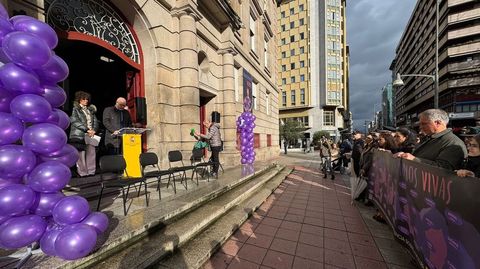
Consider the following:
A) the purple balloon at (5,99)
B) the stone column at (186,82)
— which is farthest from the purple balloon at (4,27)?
the stone column at (186,82)

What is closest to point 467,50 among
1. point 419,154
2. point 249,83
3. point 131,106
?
point 249,83

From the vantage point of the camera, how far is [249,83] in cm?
1249

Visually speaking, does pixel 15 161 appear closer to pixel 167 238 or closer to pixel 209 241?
pixel 167 238

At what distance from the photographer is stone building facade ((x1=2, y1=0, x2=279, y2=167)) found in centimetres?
505

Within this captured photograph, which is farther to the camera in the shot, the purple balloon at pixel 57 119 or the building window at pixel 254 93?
the building window at pixel 254 93

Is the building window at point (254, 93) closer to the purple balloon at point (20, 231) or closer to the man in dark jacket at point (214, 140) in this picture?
the man in dark jacket at point (214, 140)

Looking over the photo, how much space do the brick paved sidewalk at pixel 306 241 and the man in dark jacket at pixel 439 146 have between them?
4.88 ft

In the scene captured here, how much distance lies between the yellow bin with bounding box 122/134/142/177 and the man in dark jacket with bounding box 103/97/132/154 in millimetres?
248

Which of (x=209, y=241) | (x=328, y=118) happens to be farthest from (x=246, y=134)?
(x=328, y=118)

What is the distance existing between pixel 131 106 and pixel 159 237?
4.65 m

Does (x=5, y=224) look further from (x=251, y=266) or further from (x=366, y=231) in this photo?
(x=366, y=231)

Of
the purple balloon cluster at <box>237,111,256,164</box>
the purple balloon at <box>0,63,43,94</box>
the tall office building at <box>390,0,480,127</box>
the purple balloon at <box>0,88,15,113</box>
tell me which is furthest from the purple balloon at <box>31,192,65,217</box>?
the tall office building at <box>390,0,480,127</box>

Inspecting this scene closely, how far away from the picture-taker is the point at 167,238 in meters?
2.87

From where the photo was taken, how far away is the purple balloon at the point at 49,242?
6.76 feet
